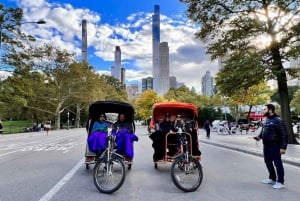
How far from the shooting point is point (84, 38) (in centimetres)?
Answer: 16188

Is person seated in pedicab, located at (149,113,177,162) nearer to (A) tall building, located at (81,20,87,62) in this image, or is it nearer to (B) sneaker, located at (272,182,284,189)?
(B) sneaker, located at (272,182,284,189)

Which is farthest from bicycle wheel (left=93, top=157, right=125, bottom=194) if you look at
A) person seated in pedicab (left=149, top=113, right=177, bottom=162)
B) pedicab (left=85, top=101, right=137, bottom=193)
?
person seated in pedicab (left=149, top=113, right=177, bottom=162)

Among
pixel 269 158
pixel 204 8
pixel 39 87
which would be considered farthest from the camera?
pixel 39 87

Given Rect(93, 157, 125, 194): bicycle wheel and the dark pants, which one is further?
the dark pants

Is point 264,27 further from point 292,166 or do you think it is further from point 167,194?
point 167,194

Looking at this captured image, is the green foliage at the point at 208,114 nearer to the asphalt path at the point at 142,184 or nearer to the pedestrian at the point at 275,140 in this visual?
the asphalt path at the point at 142,184

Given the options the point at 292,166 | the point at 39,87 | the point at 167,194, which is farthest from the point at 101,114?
the point at 39,87

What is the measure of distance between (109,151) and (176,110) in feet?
20.3

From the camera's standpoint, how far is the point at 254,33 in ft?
79.2

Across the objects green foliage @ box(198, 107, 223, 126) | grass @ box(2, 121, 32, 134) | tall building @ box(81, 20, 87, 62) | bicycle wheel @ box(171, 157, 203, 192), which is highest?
tall building @ box(81, 20, 87, 62)

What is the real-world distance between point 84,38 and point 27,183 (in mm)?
156967

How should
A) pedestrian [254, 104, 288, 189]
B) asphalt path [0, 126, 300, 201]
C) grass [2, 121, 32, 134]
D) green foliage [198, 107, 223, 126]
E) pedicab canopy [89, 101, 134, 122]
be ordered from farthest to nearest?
green foliage [198, 107, 223, 126] → grass [2, 121, 32, 134] → pedicab canopy [89, 101, 134, 122] → pedestrian [254, 104, 288, 189] → asphalt path [0, 126, 300, 201]

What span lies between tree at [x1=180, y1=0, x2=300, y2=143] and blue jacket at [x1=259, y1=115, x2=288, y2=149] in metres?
13.6

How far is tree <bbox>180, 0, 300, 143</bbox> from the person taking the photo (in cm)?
2258
